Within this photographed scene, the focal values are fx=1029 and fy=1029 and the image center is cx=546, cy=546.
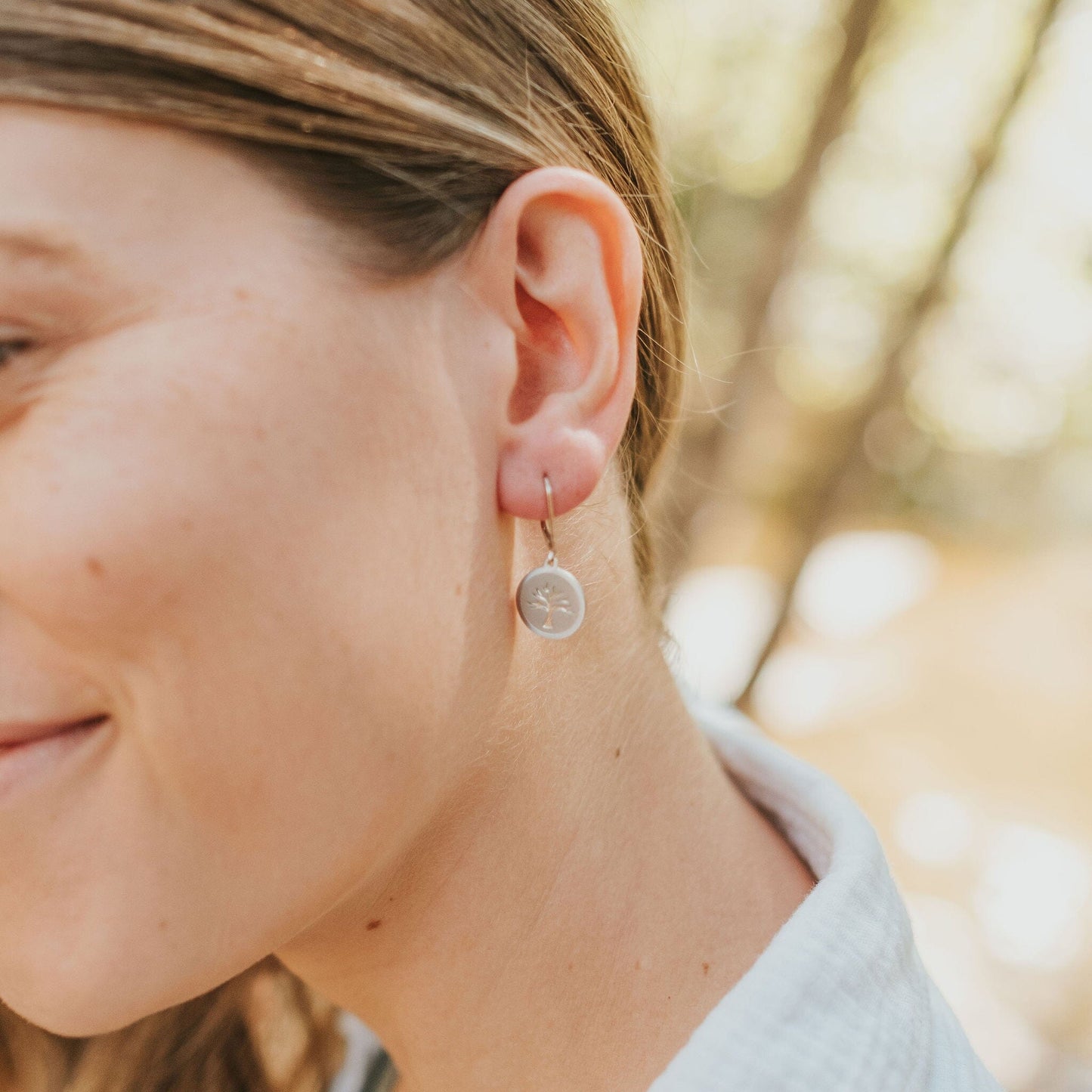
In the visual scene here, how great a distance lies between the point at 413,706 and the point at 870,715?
6480 mm

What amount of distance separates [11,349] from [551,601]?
1.95ft

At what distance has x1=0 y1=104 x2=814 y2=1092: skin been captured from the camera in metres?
0.92

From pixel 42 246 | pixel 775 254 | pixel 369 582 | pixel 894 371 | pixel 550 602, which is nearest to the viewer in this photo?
pixel 42 246

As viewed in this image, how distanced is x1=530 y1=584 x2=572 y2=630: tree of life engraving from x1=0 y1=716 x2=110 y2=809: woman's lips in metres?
0.46

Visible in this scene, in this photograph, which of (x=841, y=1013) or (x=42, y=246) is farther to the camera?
(x=841, y=1013)

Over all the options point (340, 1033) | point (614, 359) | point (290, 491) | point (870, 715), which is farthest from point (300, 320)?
point (870, 715)

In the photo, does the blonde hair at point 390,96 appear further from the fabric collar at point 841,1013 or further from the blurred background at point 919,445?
the blurred background at point 919,445

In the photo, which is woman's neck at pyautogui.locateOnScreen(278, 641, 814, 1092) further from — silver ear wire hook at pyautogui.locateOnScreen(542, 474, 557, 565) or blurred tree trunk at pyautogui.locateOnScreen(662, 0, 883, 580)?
blurred tree trunk at pyautogui.locateOnScreen(662, 0, 883, 580)

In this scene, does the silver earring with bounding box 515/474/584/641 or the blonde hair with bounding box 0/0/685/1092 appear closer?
the blonde hair with bounding box 0/0/685/1092

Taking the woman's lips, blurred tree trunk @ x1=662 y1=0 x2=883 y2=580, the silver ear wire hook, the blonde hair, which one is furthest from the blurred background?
the woman's lips

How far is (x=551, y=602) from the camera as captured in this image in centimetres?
116

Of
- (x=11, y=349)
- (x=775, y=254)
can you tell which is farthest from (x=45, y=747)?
(x=775, y=254)

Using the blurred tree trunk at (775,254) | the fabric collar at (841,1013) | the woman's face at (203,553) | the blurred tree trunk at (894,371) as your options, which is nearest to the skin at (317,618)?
the woman's face at (203,553)

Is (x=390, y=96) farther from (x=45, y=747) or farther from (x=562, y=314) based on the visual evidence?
(x=45, y=747)
